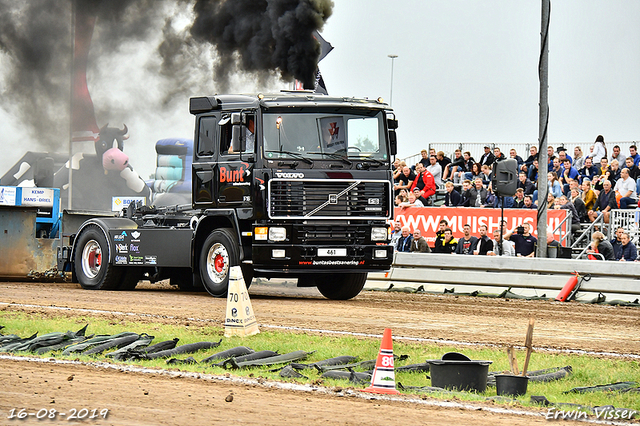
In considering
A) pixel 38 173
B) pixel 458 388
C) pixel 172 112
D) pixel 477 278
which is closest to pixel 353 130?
pixel 477 278

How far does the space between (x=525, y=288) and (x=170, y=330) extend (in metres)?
8.22

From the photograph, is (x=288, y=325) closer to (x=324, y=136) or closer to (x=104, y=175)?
(x=324, y=136)

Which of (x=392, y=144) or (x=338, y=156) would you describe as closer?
(x=338, y=156)

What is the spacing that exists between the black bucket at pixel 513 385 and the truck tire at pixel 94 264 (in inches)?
457

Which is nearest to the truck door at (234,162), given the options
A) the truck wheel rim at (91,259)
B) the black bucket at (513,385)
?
the truck wheel rim at (91,259)

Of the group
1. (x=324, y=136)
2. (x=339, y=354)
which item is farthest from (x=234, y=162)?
(x=339, y=354)

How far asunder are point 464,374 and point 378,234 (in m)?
7.97

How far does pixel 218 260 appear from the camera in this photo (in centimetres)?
1572

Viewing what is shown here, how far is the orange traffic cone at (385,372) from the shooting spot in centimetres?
704

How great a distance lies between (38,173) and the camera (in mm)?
29062

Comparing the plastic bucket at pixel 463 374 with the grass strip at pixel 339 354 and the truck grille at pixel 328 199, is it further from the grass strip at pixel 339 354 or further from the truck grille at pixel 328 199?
the truck grille at pixel 328 199

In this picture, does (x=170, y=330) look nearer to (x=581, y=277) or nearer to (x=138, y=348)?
(x=138, y=348)

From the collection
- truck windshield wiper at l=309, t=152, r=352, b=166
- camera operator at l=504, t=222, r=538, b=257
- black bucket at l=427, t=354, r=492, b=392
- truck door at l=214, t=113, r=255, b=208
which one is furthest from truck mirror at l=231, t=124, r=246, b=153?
black bucket at l=427, t=354, r=492, b=392

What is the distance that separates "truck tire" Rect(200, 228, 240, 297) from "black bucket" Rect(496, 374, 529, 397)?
27.3 ft
